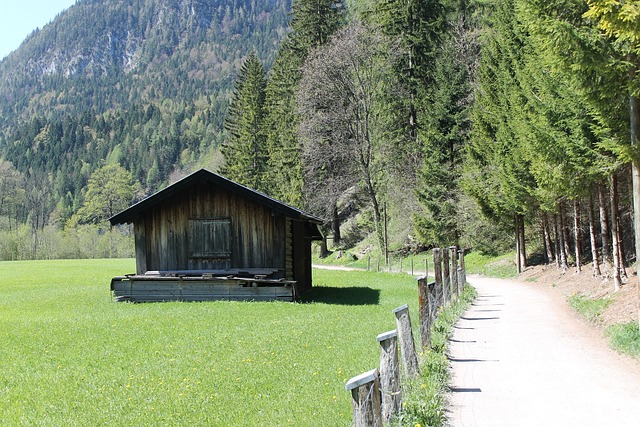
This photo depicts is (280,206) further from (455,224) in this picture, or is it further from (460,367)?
(455,224)

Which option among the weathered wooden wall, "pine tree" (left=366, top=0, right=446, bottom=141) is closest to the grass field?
the weathered wooden wall

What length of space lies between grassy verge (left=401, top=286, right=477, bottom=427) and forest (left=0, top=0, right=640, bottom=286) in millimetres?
5022

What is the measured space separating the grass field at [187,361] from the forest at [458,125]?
21.4ft

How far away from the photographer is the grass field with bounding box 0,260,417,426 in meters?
7.70

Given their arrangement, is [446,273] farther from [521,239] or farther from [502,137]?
[521,239]

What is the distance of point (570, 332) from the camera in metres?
13.1

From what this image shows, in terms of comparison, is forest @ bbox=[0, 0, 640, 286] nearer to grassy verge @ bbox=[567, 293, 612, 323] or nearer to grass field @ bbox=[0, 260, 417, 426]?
grassy verge @ bbox=[567, 293, 612, 323]

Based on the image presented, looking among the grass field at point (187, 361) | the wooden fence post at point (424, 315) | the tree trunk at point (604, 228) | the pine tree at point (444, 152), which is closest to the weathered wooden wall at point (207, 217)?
the grass field at point (187, 361)

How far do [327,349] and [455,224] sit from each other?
2735cm

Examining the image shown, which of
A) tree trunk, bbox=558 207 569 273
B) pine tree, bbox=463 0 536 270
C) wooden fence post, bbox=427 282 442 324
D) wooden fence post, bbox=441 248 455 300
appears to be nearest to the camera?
wooden fence post, bbox=427 282 442 324

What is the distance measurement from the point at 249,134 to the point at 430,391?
54.9m

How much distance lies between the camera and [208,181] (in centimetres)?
2302

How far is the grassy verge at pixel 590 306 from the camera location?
47.2 feet

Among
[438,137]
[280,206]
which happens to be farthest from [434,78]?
[280,206]
